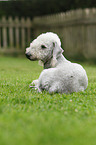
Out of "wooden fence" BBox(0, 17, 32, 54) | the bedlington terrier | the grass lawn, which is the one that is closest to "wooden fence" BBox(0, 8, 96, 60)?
"wooden fence" BBox(0, 17, 32, 54)

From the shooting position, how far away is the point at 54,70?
4.03 meters

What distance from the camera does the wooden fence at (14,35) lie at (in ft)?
47.9

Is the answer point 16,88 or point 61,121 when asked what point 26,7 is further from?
point 61,121

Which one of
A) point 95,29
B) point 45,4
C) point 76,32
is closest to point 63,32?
point 76,32

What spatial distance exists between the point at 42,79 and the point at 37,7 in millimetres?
12215

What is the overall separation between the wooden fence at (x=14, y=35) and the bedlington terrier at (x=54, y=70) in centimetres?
1060

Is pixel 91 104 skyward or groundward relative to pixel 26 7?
groundward

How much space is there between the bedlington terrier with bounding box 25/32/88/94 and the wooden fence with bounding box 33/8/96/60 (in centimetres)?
656

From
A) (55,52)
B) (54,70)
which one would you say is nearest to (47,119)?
(54,70)

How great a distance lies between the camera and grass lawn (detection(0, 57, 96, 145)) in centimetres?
225

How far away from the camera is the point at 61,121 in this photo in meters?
2.70

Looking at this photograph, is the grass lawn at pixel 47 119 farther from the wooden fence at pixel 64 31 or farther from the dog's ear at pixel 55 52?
the wooden fence at pixel 64 31

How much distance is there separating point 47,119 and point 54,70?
138cm

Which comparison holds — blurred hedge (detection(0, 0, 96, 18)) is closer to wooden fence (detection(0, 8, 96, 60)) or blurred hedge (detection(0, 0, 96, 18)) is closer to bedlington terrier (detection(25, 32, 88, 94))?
wooden fence (detection(0, 8, 96, 60))
